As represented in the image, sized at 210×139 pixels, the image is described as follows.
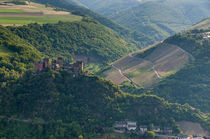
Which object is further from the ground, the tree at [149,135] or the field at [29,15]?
the field at [29,15]

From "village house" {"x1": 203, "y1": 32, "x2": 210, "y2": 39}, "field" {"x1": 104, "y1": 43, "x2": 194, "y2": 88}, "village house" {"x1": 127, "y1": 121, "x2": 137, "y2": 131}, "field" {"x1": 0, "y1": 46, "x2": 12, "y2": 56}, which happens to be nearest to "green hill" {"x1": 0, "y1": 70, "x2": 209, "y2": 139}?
"village house" {"x1": 127, "y1": 121, "x2": 137, "y2": 131}

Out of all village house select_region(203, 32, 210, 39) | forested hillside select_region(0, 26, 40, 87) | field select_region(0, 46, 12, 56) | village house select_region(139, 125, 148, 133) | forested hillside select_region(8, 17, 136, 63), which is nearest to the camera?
village house select_region(139, 125, 148, 133)

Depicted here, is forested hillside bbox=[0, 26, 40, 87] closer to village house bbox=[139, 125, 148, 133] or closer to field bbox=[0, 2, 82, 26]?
field bbox=[0, 2, 82, 26]

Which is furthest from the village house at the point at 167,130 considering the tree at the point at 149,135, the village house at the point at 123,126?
the village house at the point at 123,126

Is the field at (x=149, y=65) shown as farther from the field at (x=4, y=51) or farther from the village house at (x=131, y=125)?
the field at (x=4, y=51)

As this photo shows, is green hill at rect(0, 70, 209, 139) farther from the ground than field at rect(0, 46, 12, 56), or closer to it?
closer to it

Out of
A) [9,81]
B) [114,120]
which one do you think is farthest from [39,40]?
[114,120]
